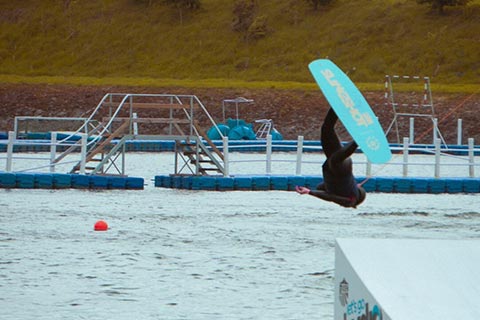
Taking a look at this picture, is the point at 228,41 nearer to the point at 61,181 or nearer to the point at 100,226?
the point at 61,181

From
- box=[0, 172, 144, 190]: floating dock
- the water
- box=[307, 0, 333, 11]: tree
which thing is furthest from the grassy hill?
the water

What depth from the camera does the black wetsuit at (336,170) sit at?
1215 centimetres

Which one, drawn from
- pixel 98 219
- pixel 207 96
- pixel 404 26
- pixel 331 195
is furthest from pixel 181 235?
pixel 404 26

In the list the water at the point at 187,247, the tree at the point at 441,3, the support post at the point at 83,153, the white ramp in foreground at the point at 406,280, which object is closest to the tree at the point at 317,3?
the tree at the point at 441,3

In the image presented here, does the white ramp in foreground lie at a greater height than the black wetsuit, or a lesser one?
lesser

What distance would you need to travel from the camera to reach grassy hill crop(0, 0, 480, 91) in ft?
206

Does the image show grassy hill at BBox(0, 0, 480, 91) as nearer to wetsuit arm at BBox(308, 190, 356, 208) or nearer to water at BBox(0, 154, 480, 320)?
water at BBox(0, 154, 480, 320)

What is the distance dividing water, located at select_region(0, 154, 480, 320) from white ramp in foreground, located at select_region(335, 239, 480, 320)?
351cm

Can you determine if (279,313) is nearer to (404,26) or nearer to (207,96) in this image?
(207,96)

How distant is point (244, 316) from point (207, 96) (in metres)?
42.9

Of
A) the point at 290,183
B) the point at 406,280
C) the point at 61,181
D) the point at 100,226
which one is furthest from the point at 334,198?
the point at 61,181

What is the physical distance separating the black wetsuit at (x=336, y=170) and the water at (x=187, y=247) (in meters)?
1.25

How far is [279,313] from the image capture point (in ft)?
41.1

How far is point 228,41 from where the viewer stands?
6894 cm
